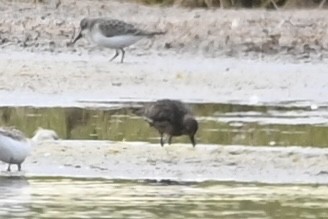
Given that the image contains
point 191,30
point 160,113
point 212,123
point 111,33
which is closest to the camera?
point 160,113

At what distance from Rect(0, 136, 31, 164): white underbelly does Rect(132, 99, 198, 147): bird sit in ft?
5.72

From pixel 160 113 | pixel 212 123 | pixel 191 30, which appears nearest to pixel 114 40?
pixel 191 30

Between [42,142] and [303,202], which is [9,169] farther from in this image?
[303,202]

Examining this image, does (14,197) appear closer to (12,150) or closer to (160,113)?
(12,150)

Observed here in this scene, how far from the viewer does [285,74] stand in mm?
17375

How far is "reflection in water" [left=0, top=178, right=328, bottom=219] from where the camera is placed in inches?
360

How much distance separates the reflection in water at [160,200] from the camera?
9.15 meters

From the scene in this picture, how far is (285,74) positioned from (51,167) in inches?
268

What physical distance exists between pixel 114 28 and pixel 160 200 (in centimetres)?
925

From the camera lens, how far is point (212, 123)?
1349 centimetres

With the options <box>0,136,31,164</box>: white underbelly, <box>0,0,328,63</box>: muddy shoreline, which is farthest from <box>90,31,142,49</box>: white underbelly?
<box>0,136,31,164</box>: white underbelly

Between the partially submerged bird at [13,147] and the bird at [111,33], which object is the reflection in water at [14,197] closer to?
the partially submerged bird at [13,147]

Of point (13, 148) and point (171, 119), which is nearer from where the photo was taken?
point (13, 148)

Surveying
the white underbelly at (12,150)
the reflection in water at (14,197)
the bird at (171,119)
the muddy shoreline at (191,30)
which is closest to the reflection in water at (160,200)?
the reflection in water at (14,197)
